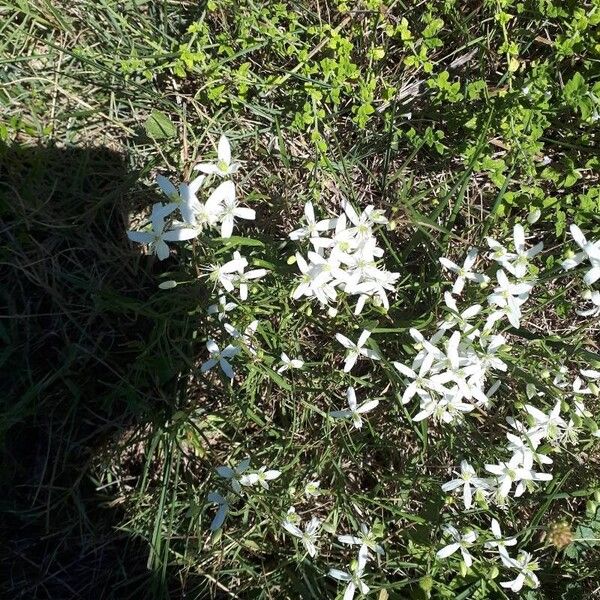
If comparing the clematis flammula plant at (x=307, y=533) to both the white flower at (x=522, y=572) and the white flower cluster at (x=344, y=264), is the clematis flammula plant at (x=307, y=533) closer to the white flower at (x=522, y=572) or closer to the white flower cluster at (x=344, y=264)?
the white flower at (x=522, y=572)

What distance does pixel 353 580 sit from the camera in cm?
226

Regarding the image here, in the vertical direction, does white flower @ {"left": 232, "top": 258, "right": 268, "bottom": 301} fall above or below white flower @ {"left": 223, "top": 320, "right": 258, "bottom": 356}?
above

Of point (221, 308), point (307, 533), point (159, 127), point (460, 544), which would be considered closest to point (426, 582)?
point (460, 544)

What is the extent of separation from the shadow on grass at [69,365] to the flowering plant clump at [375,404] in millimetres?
256

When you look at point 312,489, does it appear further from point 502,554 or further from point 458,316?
Answer: point 458,316

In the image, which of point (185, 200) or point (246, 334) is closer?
point (185, 200)

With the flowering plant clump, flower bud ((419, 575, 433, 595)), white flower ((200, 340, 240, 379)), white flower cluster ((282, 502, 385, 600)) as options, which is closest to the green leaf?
the flowering plant clump

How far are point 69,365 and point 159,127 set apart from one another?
1035 mm

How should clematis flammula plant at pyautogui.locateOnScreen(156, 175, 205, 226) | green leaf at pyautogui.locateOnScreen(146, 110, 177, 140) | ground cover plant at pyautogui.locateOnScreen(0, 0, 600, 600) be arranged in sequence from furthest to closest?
1. green leaf at pyautogui.locateOnScreen(146, 110, 177, 140)
2. ground cover plant at pyautogui.locateOnScreen(0, 0, 600, 600)
3. clematis flammula plant at pyautogui.locateOnScreen(156, 175, 205, 226)

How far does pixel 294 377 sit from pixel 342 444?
0.34 meters

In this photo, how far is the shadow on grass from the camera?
8.38 ft

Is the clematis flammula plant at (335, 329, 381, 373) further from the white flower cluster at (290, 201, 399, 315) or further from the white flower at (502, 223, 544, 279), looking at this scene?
the white flower at (502, 223, 544, 279)

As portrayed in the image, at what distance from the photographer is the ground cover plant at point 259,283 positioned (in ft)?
8.21

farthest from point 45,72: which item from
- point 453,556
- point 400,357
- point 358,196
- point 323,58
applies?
point 453,556
